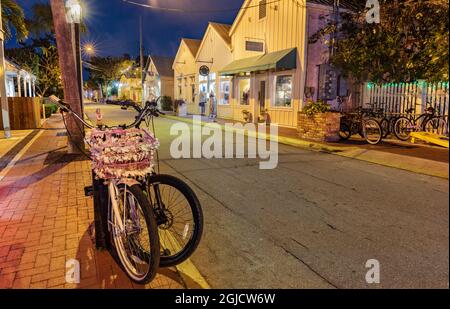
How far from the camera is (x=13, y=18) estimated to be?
1803 centimetres

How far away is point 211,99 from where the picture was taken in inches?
861

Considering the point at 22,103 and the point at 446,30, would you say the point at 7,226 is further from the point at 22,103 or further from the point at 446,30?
the point at 22,103

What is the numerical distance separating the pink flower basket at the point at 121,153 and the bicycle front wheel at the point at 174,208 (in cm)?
21

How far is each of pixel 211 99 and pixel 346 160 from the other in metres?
13.9

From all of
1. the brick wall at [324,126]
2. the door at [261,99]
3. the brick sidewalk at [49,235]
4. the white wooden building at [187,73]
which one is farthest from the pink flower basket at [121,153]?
the white wooden building at [187,73]

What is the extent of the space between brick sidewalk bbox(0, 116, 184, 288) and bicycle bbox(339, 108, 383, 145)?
8.06 meters

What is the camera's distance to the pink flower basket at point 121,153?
3166mm

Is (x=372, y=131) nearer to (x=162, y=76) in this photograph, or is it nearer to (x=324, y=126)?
(x=324, y=126)

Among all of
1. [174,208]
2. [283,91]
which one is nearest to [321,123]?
[283,91]

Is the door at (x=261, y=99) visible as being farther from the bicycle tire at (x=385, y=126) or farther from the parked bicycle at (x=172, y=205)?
the parked bicycle at (x=172, y=205)

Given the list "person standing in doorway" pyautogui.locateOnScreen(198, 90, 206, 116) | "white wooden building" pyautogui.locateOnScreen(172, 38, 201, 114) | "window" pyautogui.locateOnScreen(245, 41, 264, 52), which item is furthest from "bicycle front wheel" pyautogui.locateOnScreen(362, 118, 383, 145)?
"white wooden building" pyautogui.locateOnScreen(172, 38, 201, 114)

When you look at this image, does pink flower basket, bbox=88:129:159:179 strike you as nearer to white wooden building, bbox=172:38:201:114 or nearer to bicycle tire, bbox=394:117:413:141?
bicycle tire, bbox=394:117:413:141
